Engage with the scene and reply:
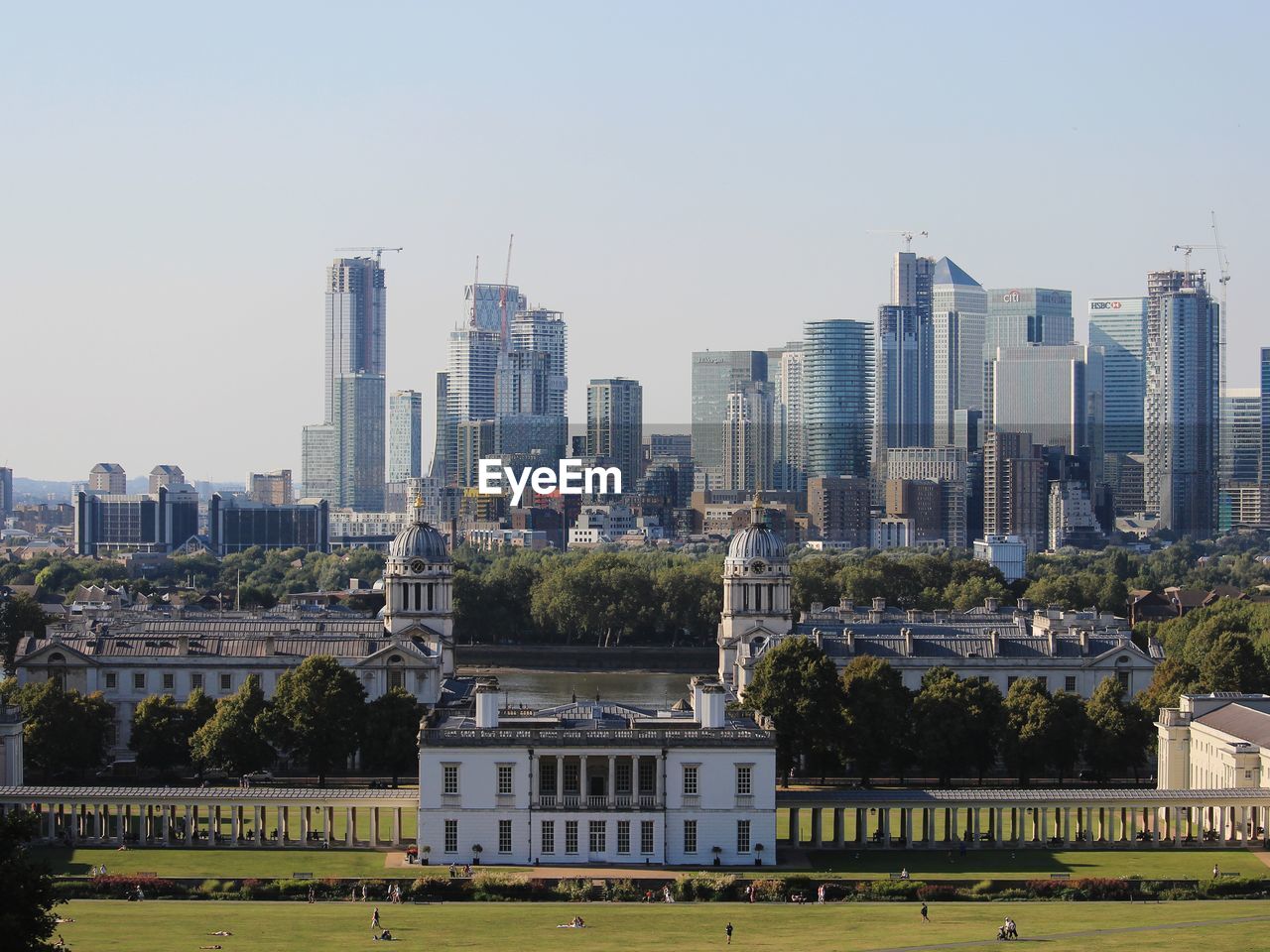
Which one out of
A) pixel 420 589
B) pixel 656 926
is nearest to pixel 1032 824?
pixel 656 926

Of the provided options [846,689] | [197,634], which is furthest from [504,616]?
[846,689]

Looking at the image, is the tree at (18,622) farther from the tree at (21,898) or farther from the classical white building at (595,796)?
the tree at (21,898)

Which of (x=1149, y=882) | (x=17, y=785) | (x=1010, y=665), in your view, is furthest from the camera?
(x=1010, y=665)

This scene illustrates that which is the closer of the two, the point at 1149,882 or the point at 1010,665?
the point at 1149,882

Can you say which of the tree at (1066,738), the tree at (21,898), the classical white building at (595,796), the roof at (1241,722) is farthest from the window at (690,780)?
the tree at (21,898)

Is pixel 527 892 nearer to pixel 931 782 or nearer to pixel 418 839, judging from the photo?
pixel 418 839

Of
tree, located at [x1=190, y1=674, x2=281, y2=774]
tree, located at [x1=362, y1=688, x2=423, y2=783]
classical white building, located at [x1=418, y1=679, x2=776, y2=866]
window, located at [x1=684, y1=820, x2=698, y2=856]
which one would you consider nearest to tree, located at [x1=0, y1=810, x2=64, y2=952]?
classical white building, located at [x1=418, y1=679, x2=776, y2=866]
